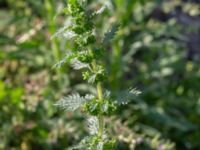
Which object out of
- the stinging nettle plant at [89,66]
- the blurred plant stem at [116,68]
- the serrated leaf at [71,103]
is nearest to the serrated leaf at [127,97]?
the stinging nettle plant at [89,66]

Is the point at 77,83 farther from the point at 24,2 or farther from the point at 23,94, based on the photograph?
the point at 24,2

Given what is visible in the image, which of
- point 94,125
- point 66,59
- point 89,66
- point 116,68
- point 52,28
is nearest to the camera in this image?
point 66,59

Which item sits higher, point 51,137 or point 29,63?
point 29,63

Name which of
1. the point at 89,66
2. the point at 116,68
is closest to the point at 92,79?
the point at 89,66

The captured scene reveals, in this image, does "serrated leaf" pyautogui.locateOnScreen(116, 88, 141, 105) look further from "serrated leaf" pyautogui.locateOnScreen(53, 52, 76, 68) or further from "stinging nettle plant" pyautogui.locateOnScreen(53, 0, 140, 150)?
"serrated leaf" pyautogui.locateOnScreen(53, 52, 76, 68)

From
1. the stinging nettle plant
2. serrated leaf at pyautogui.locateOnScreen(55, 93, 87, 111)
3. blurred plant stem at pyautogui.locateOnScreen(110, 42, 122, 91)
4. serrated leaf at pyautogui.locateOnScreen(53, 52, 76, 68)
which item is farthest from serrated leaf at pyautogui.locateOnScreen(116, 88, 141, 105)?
blurred plant stem at pyautogui.locateOnScreen(110, 42, 122, 91)

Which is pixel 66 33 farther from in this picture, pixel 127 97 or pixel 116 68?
pixel 116 68

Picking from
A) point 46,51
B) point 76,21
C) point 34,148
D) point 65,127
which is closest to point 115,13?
point 46,51
